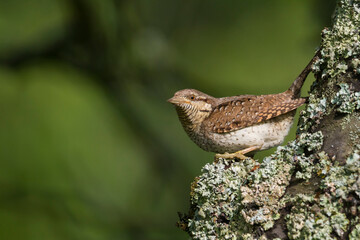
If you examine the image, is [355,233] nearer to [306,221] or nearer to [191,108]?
[306,221]

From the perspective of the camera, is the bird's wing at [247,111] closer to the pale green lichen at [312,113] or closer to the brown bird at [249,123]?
the brown bird at [249,123]

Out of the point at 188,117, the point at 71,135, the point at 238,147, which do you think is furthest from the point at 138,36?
the point at 238,147

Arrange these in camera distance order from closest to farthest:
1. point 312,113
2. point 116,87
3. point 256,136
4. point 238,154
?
point 312,113 → point 238,154 → point 256,136 → point 116,87

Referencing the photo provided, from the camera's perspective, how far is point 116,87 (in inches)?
189

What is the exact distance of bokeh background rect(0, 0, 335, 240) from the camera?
442 centimetres

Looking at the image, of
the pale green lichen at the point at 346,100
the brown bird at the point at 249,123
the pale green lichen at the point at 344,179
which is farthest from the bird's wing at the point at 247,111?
the pale green lichen at the point at 344,179

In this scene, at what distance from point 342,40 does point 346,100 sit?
0.31 m

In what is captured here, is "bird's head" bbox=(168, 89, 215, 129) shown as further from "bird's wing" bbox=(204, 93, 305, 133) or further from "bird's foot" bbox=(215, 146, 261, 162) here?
"bird's foot" bbox=(215, 146, 261, 162)

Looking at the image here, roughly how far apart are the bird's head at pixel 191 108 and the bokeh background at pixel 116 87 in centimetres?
115

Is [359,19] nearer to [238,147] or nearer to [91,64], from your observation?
[238,147]

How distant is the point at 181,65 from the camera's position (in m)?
5.08

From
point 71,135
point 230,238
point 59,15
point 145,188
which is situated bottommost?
point 230,238

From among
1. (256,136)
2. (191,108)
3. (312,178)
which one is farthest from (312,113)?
(191,108)

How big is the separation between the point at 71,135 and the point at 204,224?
3694 mm
